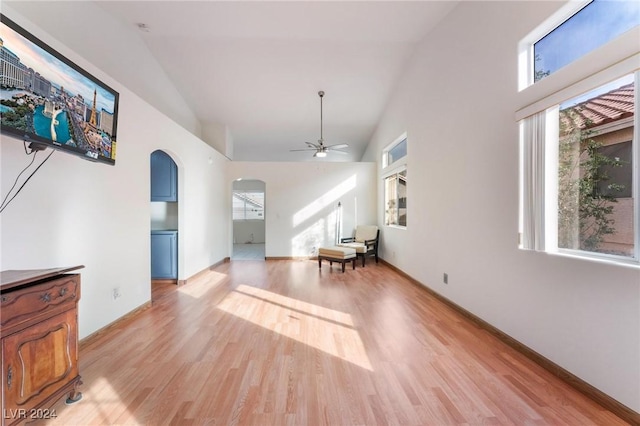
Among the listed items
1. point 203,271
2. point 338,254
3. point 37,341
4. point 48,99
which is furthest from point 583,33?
point 203,271

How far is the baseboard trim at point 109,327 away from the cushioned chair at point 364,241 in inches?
164

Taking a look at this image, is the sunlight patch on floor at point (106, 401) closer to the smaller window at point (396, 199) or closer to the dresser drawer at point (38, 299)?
the dresser drawer at point (38, 299)

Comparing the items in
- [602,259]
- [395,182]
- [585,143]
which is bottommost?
[602,259]

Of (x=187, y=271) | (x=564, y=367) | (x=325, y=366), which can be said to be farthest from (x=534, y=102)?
(x=187, y=271)

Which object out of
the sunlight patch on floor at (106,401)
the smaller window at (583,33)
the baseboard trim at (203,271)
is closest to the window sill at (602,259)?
the smaller window at (583,33)

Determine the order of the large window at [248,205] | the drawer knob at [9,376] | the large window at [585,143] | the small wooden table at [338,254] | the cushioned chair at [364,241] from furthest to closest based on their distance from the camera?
the large window at [248,205], the cushioned chair at [364,241], the small wooden table at [338,254], the large window at [585,143], the drawer knob at [9,376]

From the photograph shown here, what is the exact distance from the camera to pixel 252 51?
185 inches

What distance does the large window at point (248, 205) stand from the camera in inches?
458

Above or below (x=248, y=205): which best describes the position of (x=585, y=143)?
above

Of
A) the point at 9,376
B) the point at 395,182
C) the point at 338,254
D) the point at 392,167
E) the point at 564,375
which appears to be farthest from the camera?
the point at 395,182

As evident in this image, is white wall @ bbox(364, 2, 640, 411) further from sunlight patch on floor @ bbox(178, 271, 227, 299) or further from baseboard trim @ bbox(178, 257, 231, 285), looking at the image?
baseboard trim @ bbox(178, 257, 231, 285)

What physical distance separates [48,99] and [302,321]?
286cm

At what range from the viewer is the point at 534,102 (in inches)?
87.6

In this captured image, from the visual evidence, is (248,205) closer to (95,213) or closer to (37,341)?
(95,213)
